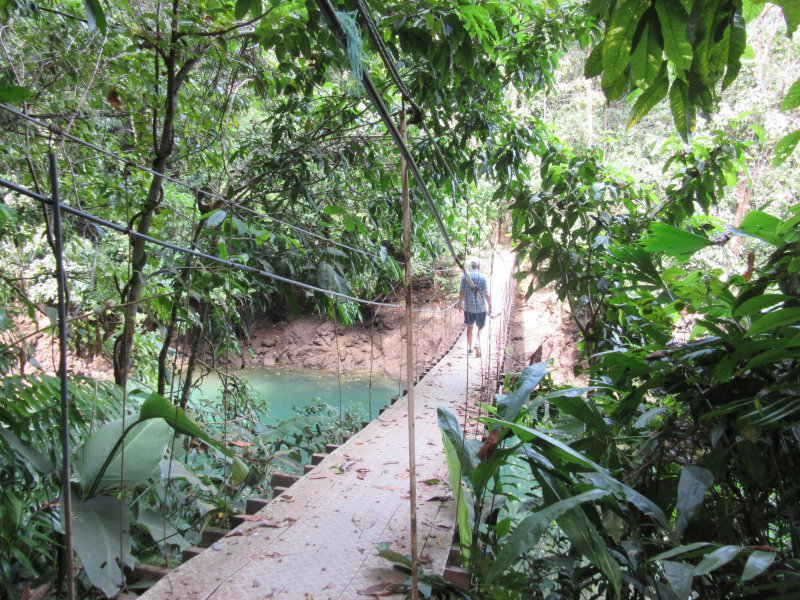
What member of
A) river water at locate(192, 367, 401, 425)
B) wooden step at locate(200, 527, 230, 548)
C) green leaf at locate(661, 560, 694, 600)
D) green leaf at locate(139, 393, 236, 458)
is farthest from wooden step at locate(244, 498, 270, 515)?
river water at locate(192, 367, 401, 425)

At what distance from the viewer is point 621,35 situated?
72cm

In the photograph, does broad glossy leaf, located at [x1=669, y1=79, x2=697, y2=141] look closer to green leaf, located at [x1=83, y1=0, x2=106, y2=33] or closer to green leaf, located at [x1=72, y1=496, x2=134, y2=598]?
green leaf, located at [x1=83, y1=0, x2=106, y2=33]

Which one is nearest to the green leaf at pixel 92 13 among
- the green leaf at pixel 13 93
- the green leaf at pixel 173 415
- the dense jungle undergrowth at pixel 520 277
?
the dense jungle undergrowth at pixel 520 277

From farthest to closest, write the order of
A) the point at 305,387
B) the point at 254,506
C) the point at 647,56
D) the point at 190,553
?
A: the point at 305,387, the point at 254,506, the point at 190,553, the point at 647,56

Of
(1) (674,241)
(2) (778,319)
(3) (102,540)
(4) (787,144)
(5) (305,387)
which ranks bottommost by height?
(5) (305,387)

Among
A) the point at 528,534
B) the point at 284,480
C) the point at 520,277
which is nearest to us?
the point at 528,534

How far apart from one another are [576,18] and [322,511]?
1.99m

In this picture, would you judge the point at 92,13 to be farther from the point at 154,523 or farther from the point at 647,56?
the point at 154,523

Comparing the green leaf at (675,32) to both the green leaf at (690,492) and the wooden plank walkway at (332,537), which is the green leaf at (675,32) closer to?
the green leaf at (690,492)

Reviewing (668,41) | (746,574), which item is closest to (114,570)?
(746,574)

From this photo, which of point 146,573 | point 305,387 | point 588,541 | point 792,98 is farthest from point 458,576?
point 305,387

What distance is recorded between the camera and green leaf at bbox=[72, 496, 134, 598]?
1113 mm

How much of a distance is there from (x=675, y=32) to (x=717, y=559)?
761 millimetres

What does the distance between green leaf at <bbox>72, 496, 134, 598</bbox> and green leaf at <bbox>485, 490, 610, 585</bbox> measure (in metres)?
0.75
